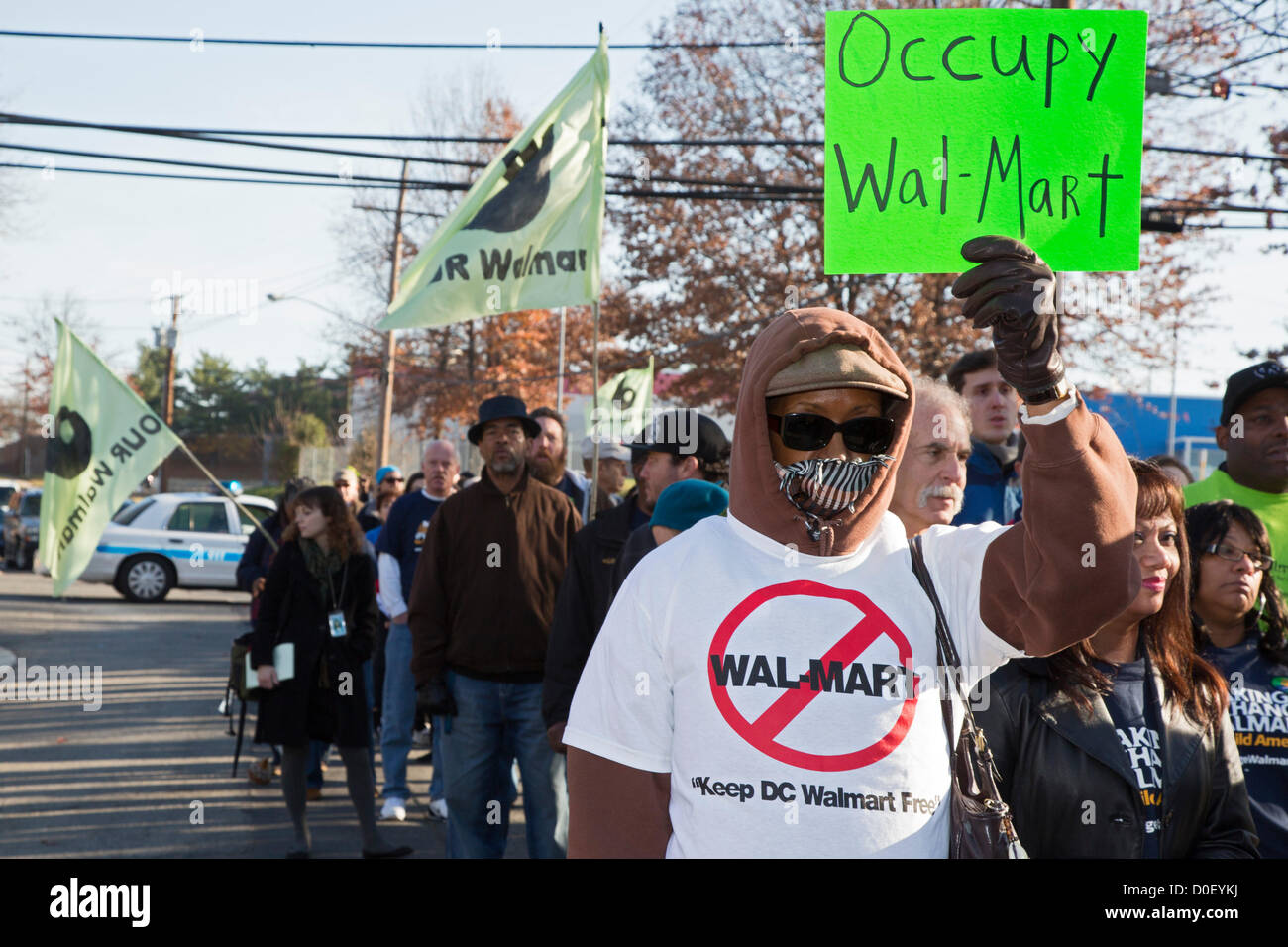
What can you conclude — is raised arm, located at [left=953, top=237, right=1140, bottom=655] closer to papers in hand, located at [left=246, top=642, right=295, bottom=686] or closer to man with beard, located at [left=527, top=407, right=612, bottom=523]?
papers in hand, located at [left=246, top=642, right=295, bottom=686]

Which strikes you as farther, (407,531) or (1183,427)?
(1183,427)

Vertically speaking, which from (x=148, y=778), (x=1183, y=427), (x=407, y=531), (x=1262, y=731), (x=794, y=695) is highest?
(x=1183, y=427)

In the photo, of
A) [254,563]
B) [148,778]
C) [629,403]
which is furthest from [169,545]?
[148,778]

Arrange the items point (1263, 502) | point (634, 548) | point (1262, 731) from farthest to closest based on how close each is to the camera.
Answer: point (1263, 502), point (634, 548), point (1262, 731)

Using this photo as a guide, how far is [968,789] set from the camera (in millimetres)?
1993

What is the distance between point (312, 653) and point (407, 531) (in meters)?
1.53

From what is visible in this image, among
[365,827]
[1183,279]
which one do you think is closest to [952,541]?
[365,827]

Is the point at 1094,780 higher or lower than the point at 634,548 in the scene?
lower

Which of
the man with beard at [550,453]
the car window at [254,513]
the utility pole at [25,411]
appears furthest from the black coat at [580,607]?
the utility pole at [25,411]

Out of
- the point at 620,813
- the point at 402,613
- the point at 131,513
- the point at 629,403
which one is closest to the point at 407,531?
the point at 402,613

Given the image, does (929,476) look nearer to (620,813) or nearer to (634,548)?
(634,548)
